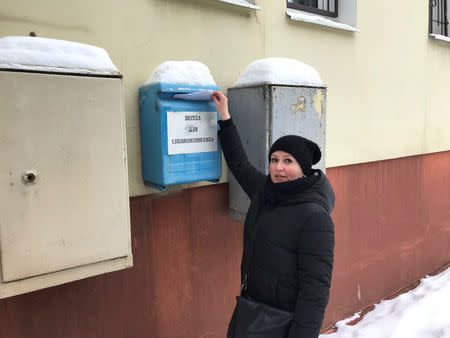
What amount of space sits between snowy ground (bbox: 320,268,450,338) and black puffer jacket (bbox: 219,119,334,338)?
177 cm

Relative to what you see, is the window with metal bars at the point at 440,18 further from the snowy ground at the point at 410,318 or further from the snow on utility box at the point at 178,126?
the snow on utility box at the point at 178,126

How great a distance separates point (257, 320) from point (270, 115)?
3.20 ft

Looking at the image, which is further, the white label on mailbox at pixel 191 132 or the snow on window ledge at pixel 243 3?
the snow on window ledge at pixel 243 3

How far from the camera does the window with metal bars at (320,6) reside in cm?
304

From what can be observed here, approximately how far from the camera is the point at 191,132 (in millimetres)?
1836

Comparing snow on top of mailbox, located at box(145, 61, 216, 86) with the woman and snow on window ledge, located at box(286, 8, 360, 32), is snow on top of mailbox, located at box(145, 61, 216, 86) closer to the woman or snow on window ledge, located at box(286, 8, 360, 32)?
the woman

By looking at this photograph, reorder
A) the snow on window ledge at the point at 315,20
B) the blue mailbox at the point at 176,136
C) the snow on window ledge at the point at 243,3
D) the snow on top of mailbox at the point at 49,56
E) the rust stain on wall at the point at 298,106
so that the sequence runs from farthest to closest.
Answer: the snow on window ledge at the point at 315,20, the snow on window ledge at the point at 243,3, the rust stain on wall at the point at 298,106, the blue mailbox at the point at 176,136, the snow on top of mailbox at the point at 49,56

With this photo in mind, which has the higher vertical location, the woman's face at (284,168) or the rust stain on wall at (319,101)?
the rust stain on wall at (319,101)

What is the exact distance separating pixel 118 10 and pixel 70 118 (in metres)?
0.79

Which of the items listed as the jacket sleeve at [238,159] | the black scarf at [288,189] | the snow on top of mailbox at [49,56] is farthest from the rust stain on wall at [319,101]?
the snow on top of mailbox at [49,56]

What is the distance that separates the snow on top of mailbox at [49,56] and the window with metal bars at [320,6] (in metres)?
2.09

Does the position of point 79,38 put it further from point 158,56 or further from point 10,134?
point 10,134

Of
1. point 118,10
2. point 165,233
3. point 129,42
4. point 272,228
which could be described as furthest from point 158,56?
point 272,228

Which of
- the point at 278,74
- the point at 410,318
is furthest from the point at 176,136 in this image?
the point at 410,318
